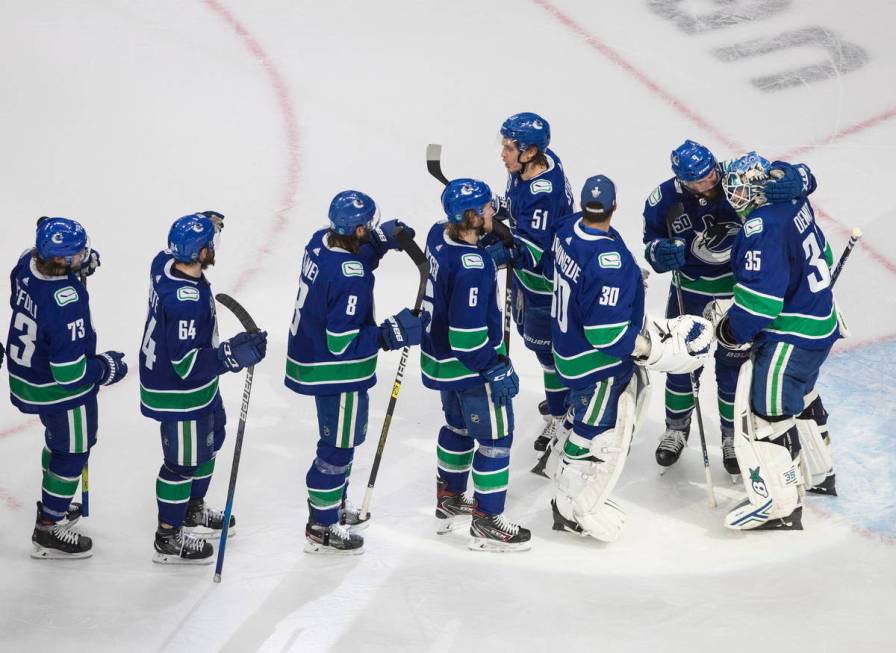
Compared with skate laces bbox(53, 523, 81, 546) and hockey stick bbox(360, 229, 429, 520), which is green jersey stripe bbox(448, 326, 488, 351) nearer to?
hockey stick bbox(360, 229, 429, 520)

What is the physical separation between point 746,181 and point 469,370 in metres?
1.23

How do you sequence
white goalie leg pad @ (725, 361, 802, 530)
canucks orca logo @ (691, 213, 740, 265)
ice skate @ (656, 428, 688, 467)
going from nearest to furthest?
white goalie leg pad @ (725, 361, 802, 530), canucks orca logo @ (691, 213, 740, 265), ice skate @ (656, 428, 688, 467)

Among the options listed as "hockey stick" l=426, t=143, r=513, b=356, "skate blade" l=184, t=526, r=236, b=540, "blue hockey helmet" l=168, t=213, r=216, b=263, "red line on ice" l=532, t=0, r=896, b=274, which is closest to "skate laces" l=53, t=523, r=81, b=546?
"skate blade" l=184, t=526, r=236, b=540

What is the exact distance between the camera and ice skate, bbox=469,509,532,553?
514 cm

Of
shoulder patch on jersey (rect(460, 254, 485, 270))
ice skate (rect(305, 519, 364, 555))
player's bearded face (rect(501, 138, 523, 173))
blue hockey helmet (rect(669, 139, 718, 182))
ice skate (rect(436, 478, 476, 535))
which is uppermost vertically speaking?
blue hockey helmet (rect(669, 139, 718, 182))

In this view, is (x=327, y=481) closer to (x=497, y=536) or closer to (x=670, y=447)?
(x=497, y=536)

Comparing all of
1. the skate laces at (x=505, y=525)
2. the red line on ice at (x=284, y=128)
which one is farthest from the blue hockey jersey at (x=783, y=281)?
the red line on ice at (x=284, y=128)

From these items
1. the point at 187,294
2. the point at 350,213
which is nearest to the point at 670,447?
the point at 350,213

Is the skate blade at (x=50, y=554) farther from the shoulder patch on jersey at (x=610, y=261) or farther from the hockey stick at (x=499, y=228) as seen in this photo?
the shoulder patch on jersey at (x=610, y=261)

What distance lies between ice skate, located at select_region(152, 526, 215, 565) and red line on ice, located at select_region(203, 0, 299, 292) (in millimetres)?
1935

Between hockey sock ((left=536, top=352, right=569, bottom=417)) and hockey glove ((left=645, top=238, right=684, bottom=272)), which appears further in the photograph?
hockey sock ((left=536, top=352, right=569, bottom=417))

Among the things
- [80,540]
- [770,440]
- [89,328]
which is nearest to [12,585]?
[80,540]

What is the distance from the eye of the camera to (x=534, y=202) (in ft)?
17.9

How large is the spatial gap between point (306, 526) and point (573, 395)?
1.15 m
